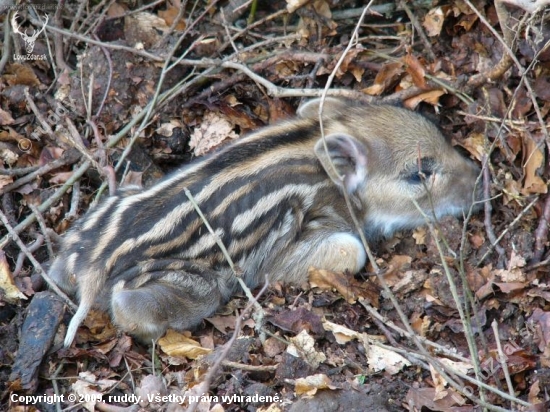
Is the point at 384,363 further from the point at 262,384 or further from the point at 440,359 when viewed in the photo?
the point at 262,384

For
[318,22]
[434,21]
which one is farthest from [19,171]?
[434,21]

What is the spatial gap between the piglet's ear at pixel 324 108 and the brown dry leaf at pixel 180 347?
2047 millimetres

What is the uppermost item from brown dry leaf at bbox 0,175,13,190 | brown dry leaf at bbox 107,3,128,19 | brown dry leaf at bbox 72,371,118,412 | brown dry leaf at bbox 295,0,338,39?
brown dry leaf at bbox 295,0,338,39

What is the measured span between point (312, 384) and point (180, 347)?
3.52ft

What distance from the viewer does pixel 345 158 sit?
6.05 meters

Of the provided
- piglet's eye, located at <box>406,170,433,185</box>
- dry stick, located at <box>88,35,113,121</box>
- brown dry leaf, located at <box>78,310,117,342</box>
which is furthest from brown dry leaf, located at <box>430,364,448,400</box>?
dry stick, located at <box>88,35,113,121</box>

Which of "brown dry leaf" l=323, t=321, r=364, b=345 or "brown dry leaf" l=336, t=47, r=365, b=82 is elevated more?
"brown dry leaf" l=336, t=47, r=365, b=82

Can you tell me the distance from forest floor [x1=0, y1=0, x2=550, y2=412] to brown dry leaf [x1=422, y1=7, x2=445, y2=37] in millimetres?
17

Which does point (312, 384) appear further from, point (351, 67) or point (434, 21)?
point (434, 21)

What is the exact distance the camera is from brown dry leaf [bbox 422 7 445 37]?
6453mm

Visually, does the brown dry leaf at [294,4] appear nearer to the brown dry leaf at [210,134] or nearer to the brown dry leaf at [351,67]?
the brown dry leaf at [351,67]

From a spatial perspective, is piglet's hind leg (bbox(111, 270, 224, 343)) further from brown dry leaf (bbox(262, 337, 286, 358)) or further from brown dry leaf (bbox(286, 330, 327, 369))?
brown dry leaf (bbox(286, 330, 327, 369))

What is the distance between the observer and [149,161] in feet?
22.1

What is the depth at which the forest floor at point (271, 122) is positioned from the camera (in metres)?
4.98
